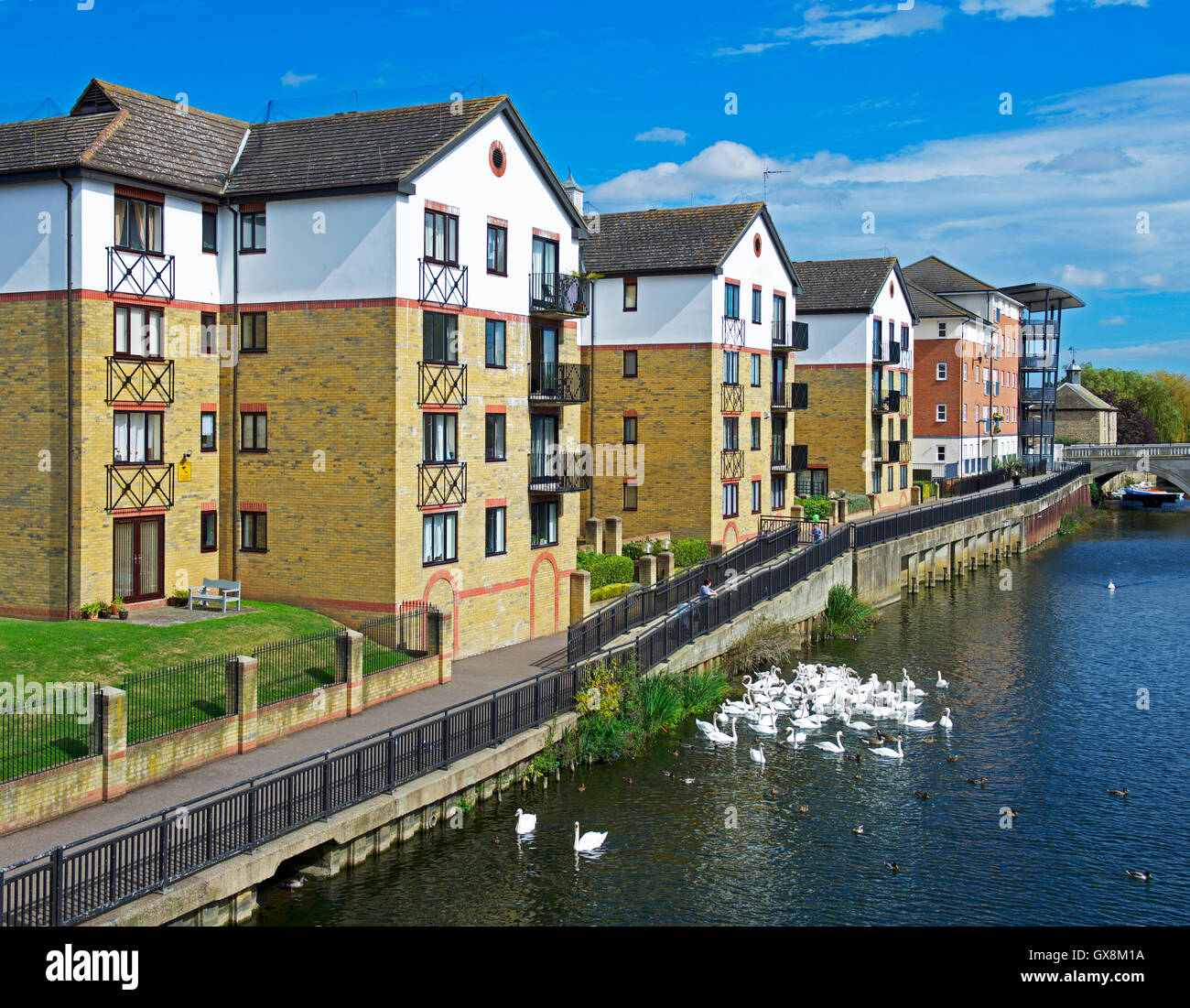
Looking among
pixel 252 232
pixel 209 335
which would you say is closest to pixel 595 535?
pixel 209 335

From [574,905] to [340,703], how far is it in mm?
7403

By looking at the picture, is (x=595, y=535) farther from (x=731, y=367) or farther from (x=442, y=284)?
(x=442, y=284)

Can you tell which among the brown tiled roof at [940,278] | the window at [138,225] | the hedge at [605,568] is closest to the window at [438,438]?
the window at [138,225]

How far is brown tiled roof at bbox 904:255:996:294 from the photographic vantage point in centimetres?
8894

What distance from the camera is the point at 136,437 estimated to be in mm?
28828

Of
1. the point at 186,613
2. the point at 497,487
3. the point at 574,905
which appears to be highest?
the point at 497,487

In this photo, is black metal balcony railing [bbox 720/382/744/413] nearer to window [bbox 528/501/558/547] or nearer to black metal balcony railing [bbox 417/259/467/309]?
window [bbox 528/501/558/547]

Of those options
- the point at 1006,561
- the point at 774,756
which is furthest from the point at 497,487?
the point at 1006,561

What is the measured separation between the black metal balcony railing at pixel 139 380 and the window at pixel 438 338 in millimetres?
6320

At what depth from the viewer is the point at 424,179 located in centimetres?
2933

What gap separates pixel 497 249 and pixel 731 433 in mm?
18333
